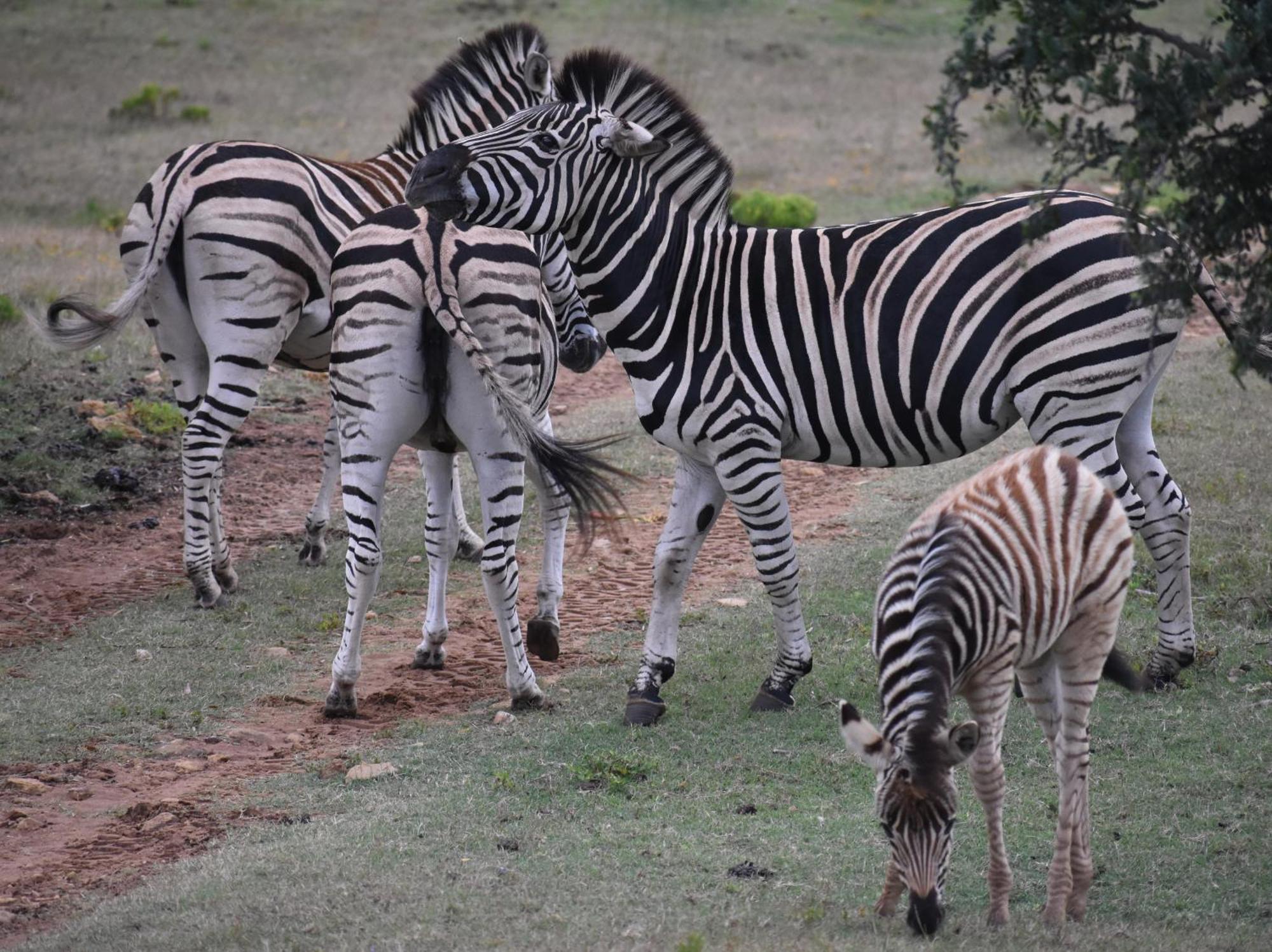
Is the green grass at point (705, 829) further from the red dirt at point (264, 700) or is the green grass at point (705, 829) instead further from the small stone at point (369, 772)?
the red dirt at point (264, 700)

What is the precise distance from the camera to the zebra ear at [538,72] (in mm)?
8414

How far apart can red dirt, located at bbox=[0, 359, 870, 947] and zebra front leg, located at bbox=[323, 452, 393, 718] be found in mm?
200

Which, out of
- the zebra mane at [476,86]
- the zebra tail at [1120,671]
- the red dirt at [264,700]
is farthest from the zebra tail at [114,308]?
the zebra tail at [1120,671]

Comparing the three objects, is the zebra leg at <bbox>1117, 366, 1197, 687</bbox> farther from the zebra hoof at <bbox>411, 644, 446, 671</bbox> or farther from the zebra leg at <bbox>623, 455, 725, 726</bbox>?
the zebra hoof at <bbox>411, 644, 446, 671</bbox>

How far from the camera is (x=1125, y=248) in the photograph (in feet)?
21.9

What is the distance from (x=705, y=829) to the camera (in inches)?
229

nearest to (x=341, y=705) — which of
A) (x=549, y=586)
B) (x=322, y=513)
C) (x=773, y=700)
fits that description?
(x=549, y=586)

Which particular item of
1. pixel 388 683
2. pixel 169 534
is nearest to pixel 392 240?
pixel 388 683

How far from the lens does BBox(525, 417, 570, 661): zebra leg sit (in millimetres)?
7961

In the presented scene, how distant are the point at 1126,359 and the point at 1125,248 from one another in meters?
0.55

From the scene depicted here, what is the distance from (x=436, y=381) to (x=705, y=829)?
266 cm

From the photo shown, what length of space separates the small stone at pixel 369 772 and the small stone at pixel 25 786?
1.44 meters

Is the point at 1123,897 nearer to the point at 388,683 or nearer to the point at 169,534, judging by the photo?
the point at 388,683

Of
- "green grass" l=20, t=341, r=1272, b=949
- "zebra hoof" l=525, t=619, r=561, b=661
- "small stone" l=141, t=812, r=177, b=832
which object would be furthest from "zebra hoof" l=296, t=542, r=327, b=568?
"small stone" l=141, t=812, r=177, b=832
